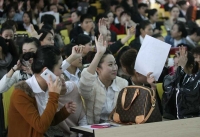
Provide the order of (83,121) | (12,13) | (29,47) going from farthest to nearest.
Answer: (12,13), (29,47), (83,121)

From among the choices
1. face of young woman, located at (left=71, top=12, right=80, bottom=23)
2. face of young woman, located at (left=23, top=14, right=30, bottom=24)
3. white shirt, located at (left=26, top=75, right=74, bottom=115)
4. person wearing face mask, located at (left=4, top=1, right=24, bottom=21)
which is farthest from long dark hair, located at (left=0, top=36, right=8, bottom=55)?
person wearing face mask, located at (left=4, top=1, right=24, bottom=21)

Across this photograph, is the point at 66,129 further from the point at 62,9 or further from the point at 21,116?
the point at 62,9

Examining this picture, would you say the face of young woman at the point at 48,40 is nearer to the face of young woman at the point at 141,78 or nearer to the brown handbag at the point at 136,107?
the face of young woman at the point at 141,78

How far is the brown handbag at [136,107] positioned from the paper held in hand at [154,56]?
1.24ft

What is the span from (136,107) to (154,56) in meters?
0.53

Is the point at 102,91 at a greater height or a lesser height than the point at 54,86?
lesser

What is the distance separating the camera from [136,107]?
142 inches

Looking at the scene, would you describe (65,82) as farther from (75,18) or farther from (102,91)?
(75,18)

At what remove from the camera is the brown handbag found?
11.6 ft

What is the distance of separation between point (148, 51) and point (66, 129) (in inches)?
34.3

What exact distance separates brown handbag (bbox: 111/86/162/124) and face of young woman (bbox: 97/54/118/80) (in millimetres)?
381

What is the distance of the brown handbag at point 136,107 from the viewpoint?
355cm

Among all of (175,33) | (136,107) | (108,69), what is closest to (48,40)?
(108,69)

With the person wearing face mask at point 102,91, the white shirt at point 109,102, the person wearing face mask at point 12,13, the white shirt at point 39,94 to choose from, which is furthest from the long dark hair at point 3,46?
the person wearing face mask at point 12,13
